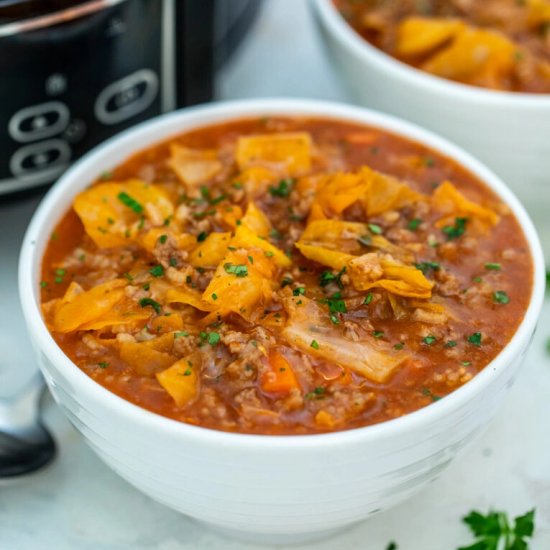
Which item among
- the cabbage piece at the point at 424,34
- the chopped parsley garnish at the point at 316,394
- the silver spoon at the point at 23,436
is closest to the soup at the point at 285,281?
the chopped parsley garnish at the point at 316,394

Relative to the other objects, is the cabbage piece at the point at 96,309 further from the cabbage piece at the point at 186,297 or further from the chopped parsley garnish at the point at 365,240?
the chopped parsley garnish at the point at 365,240

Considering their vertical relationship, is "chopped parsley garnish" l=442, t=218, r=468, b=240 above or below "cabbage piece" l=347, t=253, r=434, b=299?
below

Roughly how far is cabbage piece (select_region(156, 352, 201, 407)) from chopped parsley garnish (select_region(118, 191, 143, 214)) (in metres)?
0.39

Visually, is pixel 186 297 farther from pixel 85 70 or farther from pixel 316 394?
pixel 85 70

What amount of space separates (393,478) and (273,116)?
0.85m

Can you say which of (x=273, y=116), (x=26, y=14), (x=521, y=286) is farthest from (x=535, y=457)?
(x=26, y=14)

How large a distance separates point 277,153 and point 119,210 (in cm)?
32

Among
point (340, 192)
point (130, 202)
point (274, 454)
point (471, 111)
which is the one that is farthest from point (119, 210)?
point (471, 111)

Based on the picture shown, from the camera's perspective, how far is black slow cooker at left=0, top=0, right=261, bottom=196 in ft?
6.10

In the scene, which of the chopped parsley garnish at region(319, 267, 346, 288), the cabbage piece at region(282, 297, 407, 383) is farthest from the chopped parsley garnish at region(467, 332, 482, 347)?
the chopped parsley garnish at region(319, 267, 346, 288)

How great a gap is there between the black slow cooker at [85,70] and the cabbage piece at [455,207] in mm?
655

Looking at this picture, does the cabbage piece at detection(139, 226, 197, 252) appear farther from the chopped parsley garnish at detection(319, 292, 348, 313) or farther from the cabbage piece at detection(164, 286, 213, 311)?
the chopped parsley garnish at detection(319, 292, 348, 313)

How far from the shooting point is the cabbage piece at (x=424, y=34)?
89.3 inches

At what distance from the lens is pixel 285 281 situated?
160 cm
